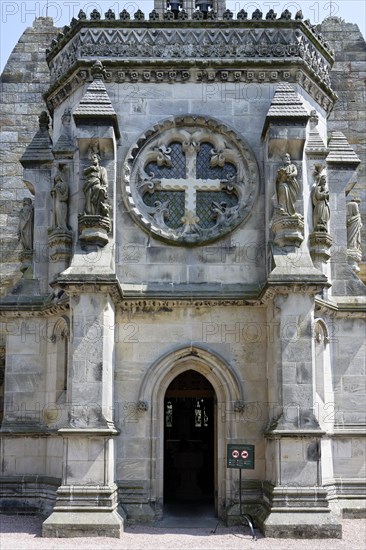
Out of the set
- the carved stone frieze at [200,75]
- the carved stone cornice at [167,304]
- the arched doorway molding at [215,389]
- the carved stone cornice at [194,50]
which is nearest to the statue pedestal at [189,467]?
the arched doorway molding at [215,389]

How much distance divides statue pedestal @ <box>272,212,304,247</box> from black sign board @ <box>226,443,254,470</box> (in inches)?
163

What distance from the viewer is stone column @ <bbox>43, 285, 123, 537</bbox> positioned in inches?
558

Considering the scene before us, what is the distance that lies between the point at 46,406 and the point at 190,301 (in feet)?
13.1

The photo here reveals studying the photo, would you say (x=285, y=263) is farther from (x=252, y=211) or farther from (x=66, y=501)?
(x=66, y=501)

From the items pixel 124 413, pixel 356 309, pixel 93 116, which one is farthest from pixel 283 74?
pixel 124 413

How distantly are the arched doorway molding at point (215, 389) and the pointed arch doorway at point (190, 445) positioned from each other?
2.30ft

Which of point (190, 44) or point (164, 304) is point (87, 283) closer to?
point (164, 304)

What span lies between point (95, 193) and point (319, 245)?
5005 millimetres

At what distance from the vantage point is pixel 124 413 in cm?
1588

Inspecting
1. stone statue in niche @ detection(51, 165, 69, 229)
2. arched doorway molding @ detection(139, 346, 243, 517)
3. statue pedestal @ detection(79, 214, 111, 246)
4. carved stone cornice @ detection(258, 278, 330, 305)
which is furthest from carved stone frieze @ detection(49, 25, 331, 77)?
arched doorway molding @ detection(139, 346, 243, 517)

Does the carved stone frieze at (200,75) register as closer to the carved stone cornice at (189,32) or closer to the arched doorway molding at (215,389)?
→ the carved stone cornice at (189,32)

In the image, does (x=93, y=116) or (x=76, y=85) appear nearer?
(x=93, y=116)

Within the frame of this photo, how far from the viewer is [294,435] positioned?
1470cm

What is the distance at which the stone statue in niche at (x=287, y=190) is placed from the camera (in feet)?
52.0
